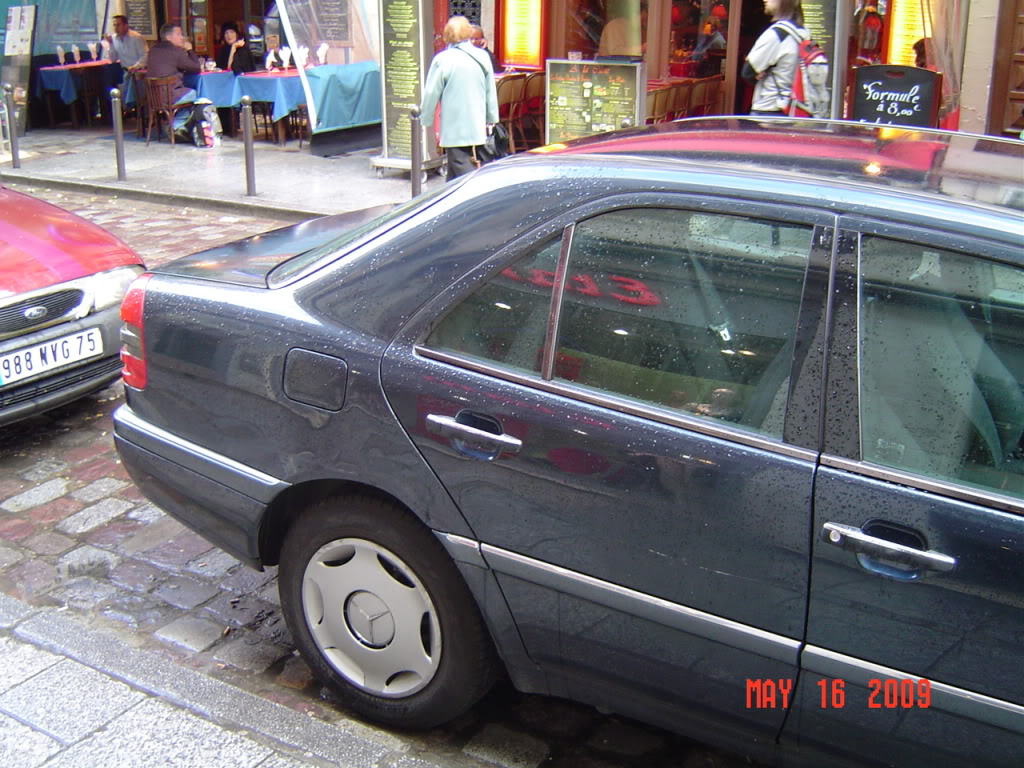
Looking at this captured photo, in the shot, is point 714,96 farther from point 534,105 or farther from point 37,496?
point 37,496

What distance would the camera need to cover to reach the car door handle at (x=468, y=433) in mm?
2631

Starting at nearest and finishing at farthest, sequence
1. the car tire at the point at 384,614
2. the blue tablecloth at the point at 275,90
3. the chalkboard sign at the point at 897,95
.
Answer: the car tire at the point at 384,614, the chalkboard sign at the point at 897,95, the blue tablecloth at the point at 275,90

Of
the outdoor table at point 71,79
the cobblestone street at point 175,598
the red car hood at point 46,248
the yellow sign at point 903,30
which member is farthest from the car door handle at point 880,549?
the outdoor table at point 71,79

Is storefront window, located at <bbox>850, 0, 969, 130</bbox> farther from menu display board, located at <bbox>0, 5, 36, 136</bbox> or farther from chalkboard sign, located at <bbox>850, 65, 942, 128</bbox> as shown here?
menu display board, located at <bbox>0, 5, 36, 136</bbox>

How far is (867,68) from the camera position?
26.9ft

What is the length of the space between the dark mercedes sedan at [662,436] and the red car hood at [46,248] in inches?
80.6

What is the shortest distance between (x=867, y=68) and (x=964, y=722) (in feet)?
22.8

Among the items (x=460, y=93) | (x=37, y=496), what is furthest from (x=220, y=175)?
(x=37, y=496)

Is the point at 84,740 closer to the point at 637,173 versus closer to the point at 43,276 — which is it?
the point at 637,173

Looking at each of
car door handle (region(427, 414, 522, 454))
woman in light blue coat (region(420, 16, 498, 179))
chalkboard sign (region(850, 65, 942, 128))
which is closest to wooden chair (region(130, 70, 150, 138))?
woman in light blue coat (region(420, 16, 498, 179))

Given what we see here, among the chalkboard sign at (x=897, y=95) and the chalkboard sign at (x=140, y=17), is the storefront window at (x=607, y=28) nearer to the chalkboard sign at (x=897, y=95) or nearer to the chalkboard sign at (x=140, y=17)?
the chalkboard sign at (x=897, y=95)

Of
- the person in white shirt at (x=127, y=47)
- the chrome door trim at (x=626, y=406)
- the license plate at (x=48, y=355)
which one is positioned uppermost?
the person in white shirt at (x=127, y=47)

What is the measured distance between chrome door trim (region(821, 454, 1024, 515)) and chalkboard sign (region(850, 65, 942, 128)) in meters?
6.25

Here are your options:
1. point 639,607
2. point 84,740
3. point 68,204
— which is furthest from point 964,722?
point 68,204
